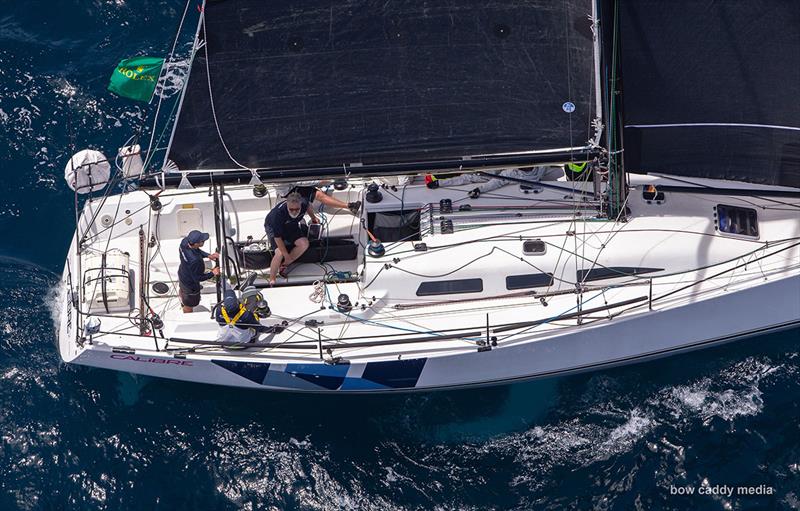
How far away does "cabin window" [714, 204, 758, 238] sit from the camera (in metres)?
14.3

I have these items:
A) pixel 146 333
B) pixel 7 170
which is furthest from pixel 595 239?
pixel 7 170

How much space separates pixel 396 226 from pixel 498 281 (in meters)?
1.71

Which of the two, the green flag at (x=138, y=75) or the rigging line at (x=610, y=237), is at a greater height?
the green flag at (x=138, y=75)

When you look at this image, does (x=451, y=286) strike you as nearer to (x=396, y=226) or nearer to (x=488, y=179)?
(x=396, y=226)

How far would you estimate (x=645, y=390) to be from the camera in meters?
14.7

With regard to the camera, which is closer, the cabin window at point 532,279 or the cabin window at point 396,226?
the cabin window at point 532,279

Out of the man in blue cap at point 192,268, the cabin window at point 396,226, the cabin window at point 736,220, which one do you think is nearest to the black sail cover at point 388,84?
the man in blue cap at point 192,268

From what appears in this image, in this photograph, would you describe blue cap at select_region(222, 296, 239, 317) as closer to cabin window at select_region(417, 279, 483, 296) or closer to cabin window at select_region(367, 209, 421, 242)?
cabin window at select_region(367, 209, 421, 242)

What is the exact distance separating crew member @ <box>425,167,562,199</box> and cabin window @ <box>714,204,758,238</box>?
8.21 feet

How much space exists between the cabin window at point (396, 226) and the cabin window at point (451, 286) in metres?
0.80

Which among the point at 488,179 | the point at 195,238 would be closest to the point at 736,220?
the point at 488,179

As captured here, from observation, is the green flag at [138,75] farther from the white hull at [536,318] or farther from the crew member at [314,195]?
the white hull at [536,318]

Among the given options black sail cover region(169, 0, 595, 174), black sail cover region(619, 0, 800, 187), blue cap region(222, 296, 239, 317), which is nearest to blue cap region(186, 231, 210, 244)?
blue cap region(222, 296, 239, 317)

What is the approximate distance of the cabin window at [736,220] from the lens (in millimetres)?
14289
